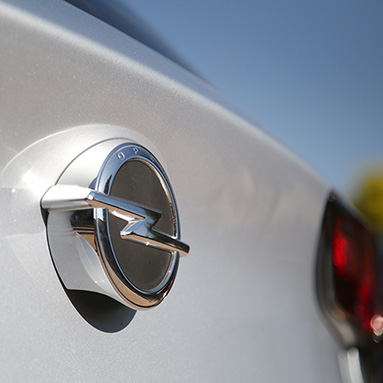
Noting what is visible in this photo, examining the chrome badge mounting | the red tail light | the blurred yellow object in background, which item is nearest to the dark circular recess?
the chrome badge mounting

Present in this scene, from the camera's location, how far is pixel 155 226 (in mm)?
Result: 465

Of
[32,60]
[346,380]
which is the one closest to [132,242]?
[32,60]

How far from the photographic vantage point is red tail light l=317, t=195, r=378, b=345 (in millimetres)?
818

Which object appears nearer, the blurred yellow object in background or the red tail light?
the red tail light

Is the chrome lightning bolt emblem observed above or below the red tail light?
below

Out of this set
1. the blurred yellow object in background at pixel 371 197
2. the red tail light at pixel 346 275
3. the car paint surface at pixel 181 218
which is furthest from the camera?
the blurred yellow object in background at pixel 371 197

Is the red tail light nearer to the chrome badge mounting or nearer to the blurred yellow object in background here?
the chrome badge mounting

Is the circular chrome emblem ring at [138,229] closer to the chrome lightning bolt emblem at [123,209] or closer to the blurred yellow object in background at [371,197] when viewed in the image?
the chrome lightning bolt emblem at [123,209]

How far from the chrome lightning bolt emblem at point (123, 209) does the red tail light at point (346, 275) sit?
406 mm

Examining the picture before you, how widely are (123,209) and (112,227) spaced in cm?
2

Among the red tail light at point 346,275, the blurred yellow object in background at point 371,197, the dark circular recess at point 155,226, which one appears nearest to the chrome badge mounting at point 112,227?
the dark circular recess at point 155,226

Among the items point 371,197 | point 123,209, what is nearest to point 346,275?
point 123,209

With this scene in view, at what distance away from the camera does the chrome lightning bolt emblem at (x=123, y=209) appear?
0.41 m

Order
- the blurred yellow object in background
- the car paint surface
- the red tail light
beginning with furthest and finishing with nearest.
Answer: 1. the blurred yellow object in background
2. the red tail light
3. the car paint surface
